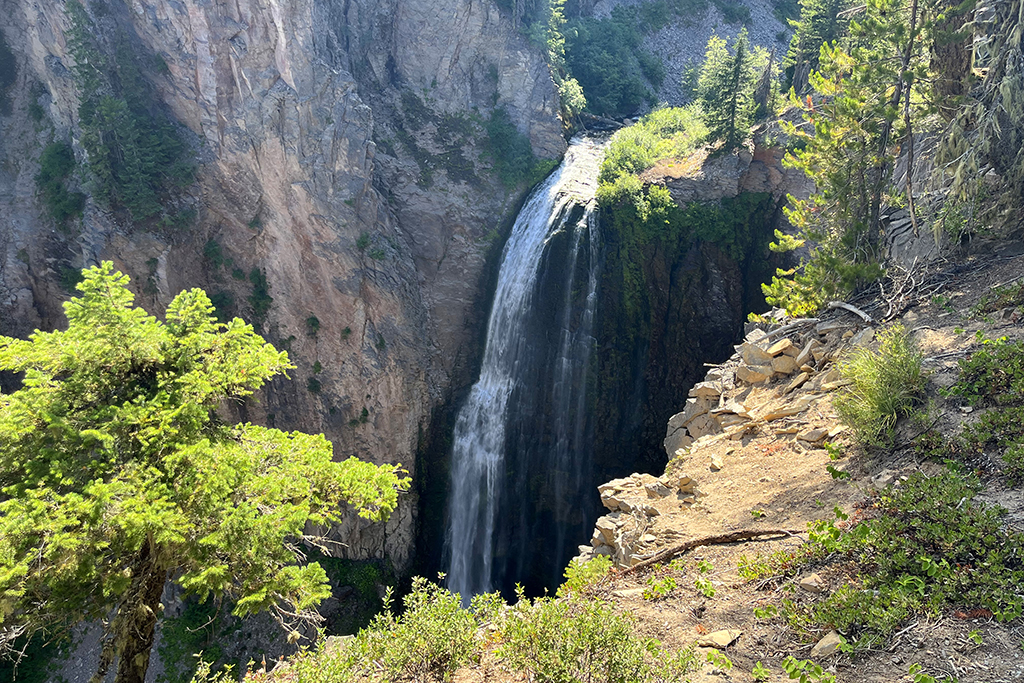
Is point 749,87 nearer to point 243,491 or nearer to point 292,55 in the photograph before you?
point 292,55

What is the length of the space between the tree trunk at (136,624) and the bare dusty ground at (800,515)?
481 centimetres

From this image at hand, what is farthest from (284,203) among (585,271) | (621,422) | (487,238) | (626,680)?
(626,680)

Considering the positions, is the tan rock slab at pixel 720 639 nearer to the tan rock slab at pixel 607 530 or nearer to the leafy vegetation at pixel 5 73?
the tan rock slab at pixel 607 530

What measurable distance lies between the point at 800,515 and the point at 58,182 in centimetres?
2549

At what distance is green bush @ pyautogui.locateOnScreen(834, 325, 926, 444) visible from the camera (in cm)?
701

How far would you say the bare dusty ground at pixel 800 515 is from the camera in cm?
444

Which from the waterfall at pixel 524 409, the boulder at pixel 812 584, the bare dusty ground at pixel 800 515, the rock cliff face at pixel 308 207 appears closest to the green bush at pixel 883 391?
the bare dusty ground at pixel 800 515

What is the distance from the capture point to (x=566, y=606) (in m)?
5.85

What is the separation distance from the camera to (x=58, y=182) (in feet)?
65.2

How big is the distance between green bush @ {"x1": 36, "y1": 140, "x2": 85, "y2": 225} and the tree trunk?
57.7 ft

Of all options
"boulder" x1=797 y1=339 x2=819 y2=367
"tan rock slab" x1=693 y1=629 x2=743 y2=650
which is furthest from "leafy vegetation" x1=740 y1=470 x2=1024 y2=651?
"boulder" x1=797 y1=339 x2=819 y2=367

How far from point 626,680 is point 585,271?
16.3 m

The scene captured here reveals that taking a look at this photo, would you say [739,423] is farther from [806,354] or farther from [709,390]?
[709,390]

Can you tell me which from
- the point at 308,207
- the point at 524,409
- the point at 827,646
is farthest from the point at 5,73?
the point at 827,646
